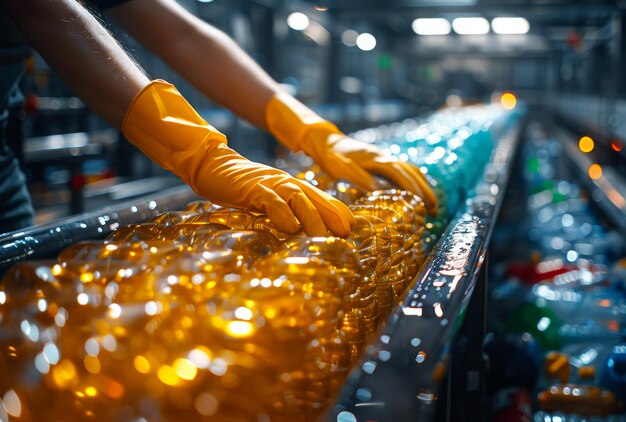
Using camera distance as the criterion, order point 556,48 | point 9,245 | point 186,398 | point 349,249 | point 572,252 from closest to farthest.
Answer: point 186,398, point 349,249, point 9,245, point 572,252, point 556,48

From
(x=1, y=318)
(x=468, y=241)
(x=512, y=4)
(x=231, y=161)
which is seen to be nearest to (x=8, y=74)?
(x=231, y=161)

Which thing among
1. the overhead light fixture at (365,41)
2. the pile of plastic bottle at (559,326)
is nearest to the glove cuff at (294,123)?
the pile of plastic bottle at (559,326)

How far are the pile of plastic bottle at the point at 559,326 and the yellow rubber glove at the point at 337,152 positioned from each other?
2.48ft

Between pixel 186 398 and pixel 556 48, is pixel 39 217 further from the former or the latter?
pixel 556 48

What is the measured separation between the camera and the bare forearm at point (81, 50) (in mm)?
1061

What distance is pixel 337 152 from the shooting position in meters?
1.48

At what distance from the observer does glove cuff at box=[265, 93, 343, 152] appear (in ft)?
5.22

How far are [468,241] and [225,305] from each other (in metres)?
0.60

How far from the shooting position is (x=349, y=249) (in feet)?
2.74

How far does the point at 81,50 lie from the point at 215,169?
30 centimetres

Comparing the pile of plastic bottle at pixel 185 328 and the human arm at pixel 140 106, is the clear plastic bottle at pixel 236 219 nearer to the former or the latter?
the human arm at pixel 140 106

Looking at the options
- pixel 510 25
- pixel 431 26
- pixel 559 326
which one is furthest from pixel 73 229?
pixel 431 26

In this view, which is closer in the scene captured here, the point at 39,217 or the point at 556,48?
the point at 39,217

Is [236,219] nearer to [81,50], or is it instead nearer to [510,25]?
[81,50]
